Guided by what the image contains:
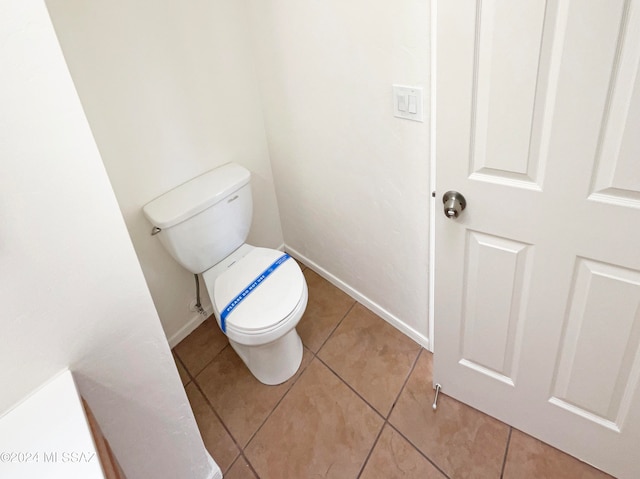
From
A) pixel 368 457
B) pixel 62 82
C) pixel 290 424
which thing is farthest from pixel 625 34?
pixel 290 424

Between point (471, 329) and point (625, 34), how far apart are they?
2.97 feet

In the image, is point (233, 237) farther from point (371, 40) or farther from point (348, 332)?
point (371, 40)

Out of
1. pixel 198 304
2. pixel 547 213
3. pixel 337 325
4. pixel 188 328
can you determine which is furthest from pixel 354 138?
pixel 188 328

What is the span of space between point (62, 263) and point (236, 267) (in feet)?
2.88

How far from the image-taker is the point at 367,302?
2.02 metres

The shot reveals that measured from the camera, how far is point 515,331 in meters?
1.28

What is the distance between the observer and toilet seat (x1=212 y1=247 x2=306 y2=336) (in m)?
1.52

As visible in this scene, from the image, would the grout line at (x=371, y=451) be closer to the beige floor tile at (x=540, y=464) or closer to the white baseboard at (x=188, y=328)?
the beige floor tile at (x=540, y=464)

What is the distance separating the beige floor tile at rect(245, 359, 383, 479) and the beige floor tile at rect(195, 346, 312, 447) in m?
0.04

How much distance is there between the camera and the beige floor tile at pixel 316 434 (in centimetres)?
147

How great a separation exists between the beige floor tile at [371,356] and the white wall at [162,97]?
74 cm

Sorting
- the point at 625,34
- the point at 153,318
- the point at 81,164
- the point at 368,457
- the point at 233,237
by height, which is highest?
the point at 625,34

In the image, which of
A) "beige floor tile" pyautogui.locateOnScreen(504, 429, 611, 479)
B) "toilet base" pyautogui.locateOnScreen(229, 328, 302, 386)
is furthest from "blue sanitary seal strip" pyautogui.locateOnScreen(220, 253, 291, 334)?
"beige floor tile" pyautogui.locateOnScreen(504, 429, 611, 479)

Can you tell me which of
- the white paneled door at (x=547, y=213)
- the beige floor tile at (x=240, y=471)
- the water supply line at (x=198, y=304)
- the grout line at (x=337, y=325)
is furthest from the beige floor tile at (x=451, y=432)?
the water supply line at (x=198, y=304)
